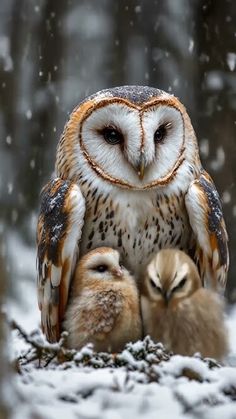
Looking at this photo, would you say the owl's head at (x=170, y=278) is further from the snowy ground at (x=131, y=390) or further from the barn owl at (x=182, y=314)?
the snowy ground at (x=131, y=390)

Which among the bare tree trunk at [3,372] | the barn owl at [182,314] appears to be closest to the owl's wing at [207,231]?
the barn owl at [182,314]

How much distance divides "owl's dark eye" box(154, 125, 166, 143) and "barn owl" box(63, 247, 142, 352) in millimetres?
437

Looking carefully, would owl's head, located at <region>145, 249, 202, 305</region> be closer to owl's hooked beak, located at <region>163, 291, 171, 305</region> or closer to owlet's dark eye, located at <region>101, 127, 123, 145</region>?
owl's hooked beak, located at <region>163, 291, 171, 305</region>

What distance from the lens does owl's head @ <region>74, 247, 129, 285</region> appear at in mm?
4492

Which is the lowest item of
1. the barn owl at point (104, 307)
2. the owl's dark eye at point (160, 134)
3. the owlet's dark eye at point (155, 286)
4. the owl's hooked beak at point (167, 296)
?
the barn owl at point (104, 307)

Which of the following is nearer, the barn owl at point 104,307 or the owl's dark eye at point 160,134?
the barn owl at point 104,307

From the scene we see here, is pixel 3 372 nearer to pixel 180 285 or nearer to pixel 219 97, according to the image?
pixel 180 285

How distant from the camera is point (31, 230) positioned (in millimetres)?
7516

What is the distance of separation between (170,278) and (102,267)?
324 millimetres

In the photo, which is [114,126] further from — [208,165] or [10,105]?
[10,105]

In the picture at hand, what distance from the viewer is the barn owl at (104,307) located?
4.43 m

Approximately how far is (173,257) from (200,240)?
34 cm

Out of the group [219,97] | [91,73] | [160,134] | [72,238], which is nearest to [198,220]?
[160,134]

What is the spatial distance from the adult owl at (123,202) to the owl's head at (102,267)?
0.10m
